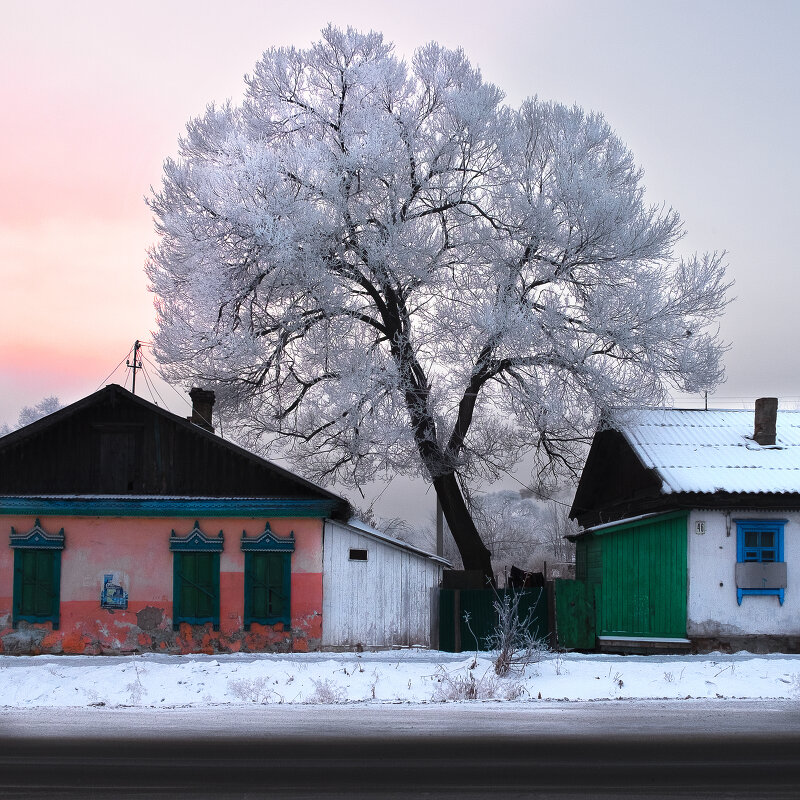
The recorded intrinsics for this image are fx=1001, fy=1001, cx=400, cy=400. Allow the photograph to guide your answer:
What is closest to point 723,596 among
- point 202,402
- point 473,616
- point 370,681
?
point 473,616

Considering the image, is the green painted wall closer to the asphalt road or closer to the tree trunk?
the tree trunk

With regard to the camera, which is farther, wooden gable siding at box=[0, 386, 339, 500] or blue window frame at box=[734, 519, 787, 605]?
blue window frame at box=[734, 519, 787, 605]

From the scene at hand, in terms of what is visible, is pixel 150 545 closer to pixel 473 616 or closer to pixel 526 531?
pixel 473 616

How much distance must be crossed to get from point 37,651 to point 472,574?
9633 mm

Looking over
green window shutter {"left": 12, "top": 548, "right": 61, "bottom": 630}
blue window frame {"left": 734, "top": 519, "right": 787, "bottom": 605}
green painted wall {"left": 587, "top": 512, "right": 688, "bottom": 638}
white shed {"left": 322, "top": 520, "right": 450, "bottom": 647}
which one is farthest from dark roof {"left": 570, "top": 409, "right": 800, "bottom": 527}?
green window shutter {"left": 12, "top": 548, "right": 61, "bottom": 630}

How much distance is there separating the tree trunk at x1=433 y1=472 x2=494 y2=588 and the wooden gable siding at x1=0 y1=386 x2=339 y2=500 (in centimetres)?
629

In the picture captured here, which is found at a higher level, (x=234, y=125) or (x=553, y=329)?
(x=234, y=125)

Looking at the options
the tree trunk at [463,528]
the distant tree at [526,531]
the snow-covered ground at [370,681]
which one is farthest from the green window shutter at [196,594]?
the distant tree at [526,531]

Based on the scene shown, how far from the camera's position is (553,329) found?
24.5m

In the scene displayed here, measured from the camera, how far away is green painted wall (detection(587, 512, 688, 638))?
21.2 meters

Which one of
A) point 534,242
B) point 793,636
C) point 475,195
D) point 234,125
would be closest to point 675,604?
point 793,636

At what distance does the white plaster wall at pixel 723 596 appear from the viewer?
2100 centimetres

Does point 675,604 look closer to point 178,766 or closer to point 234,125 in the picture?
point 178,766

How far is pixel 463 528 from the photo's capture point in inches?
1019
